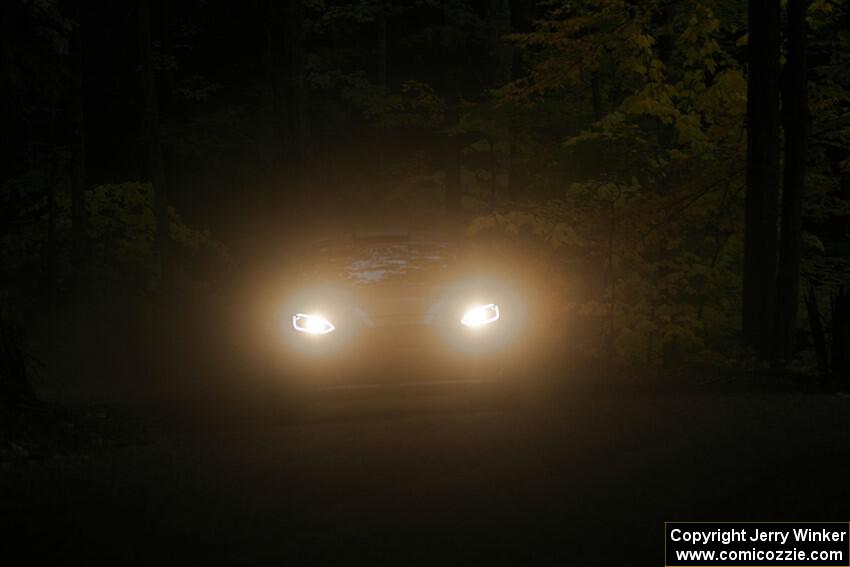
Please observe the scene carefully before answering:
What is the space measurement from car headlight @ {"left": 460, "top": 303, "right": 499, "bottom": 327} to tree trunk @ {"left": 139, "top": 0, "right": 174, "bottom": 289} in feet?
69.8

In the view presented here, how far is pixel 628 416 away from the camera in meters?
10.6

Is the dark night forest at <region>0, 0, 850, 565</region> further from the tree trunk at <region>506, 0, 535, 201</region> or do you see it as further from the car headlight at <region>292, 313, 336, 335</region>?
the car headlight at <region>292, 313, 336, 335</region>

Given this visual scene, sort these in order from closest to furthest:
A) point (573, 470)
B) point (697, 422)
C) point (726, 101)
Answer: point (573, 470), point (697, 422), point (726, 101)

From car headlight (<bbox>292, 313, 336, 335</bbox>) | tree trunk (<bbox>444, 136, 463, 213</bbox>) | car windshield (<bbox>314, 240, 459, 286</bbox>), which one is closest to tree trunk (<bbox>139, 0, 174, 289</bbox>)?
tree trunk (<bbox>444, 136, 463, 213</bbox>)

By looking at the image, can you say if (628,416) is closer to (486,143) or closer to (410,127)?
(486,143)

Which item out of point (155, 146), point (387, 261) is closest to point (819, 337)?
point (387, 261)

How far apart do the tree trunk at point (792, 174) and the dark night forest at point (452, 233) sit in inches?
1.7

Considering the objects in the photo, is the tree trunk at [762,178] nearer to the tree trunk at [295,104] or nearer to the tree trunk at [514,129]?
the tree trunk at [514,129]

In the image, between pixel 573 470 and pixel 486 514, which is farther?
pixel 573 470

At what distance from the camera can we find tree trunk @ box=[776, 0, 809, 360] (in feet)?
55.2

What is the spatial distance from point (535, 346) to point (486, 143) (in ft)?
27.5

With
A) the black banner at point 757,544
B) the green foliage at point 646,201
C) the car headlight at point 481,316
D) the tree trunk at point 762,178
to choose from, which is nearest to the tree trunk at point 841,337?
the tree trunk at point 762,178

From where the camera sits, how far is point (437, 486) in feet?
25.2

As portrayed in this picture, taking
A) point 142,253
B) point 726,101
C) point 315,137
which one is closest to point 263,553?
point 726,101
